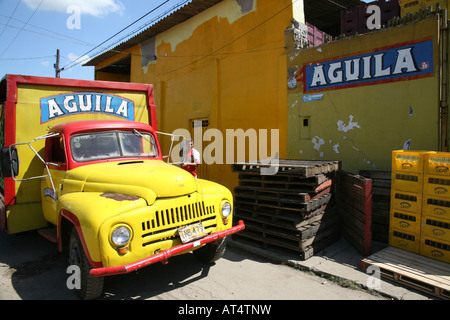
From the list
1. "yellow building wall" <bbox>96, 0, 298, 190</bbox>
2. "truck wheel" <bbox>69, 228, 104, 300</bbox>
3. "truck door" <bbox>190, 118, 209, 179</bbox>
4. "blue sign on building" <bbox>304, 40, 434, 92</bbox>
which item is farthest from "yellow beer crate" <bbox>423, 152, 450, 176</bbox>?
"truck door" <bbox>190, 118, 209, 179</bbox>

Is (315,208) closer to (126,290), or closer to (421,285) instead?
(421,285)

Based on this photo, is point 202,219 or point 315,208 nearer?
point 202,219

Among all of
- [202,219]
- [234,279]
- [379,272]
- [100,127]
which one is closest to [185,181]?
[202,219]

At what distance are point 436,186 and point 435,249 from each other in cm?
94

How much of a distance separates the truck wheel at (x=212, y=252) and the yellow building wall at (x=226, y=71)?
3.96 metres

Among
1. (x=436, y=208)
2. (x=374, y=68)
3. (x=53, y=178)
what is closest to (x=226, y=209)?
(x=53, y=178)

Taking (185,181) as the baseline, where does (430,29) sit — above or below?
above

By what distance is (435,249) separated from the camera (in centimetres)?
457

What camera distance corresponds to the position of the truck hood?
370 cm

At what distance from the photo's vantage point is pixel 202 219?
402 centimetres

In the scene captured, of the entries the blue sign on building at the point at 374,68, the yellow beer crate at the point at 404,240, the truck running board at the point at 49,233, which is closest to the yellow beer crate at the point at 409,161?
the yellow beer crate at the point at 404,240

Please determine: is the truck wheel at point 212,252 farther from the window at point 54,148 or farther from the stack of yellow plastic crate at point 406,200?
the window at point 54,148

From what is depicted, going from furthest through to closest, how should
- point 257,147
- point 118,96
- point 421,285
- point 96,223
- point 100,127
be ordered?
point 257,147 < point 118,96 < point 100,127 < point 421,285 < point 96,223

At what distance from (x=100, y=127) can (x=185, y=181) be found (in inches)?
77.9
